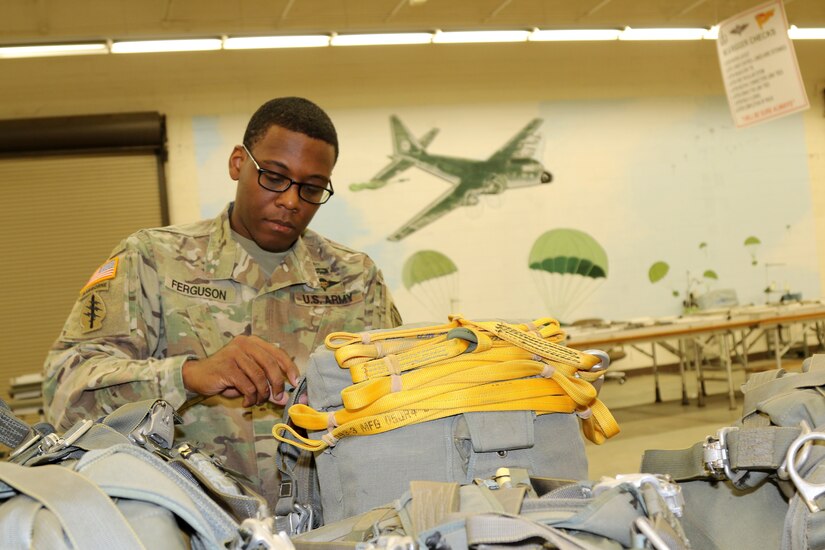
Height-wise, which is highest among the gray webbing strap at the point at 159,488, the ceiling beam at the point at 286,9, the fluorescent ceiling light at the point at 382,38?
the ceiling beam at the point at 286,9

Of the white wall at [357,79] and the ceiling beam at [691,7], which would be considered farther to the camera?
the ceiling beam at [691,7]

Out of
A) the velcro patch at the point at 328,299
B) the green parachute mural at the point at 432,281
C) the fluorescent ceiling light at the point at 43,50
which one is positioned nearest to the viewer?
the velcro patch at the point at 328,299

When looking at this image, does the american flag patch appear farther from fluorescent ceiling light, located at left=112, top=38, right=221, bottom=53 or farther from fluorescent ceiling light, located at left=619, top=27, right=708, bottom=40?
fluorescent ceiling light, located at left=619, top=27, right=708, bottom=40

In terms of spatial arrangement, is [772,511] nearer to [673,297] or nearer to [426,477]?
[426,477]

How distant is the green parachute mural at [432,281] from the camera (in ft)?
29.7

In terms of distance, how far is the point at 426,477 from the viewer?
3.67ft

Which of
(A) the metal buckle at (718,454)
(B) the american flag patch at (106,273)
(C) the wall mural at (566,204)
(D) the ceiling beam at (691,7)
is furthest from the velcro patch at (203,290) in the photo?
(D) the ceiling beam at (691,7)

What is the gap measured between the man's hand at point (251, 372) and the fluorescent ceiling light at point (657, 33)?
264 inches

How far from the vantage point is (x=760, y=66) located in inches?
236

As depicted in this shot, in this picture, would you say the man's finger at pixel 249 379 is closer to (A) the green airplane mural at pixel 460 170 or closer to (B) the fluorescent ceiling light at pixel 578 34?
(B) the fluorescent ceiling light at pixel 578 34

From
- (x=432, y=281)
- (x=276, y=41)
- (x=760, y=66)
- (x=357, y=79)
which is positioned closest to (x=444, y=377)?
(x=760, y=66)

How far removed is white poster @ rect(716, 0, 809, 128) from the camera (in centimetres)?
575

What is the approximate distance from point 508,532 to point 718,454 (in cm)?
40

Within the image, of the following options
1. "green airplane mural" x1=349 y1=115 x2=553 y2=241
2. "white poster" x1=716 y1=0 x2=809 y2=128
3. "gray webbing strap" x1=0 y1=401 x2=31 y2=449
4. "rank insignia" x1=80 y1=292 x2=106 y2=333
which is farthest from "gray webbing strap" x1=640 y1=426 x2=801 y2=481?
"green airplane mural" x1=349 y1=115 x2=553 y2=241
